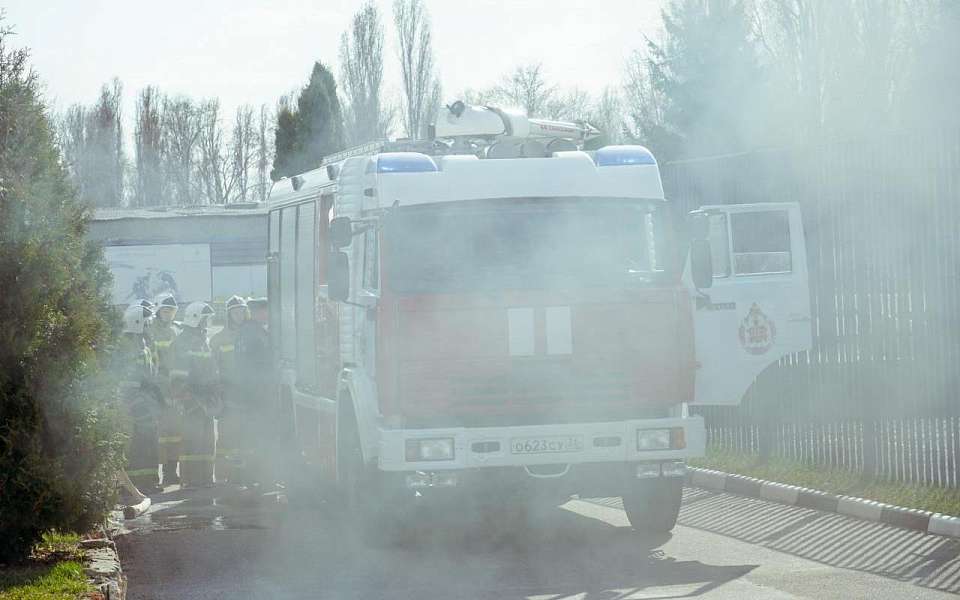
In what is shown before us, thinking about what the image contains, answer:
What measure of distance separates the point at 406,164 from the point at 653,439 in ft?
8.47

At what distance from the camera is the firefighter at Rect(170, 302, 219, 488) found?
1541 cm

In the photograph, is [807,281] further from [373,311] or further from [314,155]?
[314,155]

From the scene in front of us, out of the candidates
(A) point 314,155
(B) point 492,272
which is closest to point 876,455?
(B) point 492,272

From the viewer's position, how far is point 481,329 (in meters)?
9.68

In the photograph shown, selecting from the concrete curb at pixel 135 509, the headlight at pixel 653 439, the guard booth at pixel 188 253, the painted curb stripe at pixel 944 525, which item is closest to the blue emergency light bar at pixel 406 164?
the headlight at pixel 653 439

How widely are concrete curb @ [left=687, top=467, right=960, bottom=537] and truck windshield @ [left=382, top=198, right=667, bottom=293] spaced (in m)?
2.52

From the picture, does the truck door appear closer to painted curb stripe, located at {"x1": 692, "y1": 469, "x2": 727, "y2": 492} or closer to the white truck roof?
painted curb stripe, located at {"x1": 692, "y1": 469, "x2": 727, "y2": 492}

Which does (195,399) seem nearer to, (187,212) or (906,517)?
(906,517)

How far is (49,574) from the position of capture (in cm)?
846

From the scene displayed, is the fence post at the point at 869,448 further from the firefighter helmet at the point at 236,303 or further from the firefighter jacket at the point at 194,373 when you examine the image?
the firefighter helmet at the point at 236,303

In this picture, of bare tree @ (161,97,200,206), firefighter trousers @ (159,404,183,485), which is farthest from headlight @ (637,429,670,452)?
bare tree @ (161,97,200,206)

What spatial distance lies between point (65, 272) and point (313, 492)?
18.6 ft

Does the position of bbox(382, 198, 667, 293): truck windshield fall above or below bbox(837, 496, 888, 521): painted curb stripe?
above

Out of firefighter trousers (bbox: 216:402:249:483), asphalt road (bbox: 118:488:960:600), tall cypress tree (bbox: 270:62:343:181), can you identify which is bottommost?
asphalt road (bbox: 118:488:960:600)
